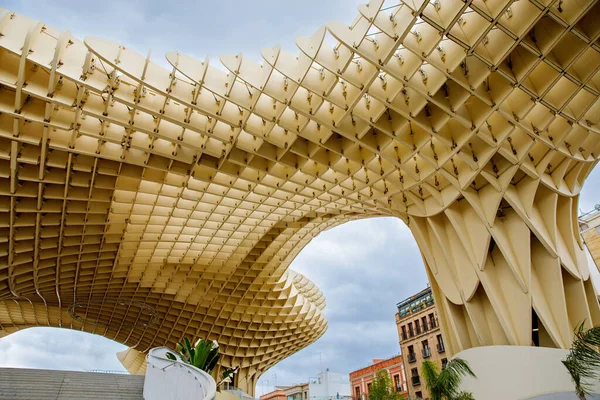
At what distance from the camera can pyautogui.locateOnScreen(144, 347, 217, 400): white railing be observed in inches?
547

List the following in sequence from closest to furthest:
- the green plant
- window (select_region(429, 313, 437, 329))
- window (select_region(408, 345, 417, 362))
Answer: the green plant → window (select_region(429, 313, 437, 329)) → window (select_region(408, 345, 417, 362))

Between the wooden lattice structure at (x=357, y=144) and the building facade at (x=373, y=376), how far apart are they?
40.4 metres

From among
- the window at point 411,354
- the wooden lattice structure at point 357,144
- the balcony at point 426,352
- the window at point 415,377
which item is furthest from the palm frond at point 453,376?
the window at point 411,354

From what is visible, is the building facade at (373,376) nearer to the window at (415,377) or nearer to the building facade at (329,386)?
the window at (415,377)

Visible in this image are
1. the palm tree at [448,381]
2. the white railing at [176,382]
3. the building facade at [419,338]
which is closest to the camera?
the white railing at [176,382]

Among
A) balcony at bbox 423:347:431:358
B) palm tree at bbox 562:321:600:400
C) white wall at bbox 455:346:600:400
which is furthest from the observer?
balcony at bbox 423:347:431:358

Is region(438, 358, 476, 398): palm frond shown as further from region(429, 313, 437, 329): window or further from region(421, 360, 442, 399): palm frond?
region(429, 313, 437, 329): window

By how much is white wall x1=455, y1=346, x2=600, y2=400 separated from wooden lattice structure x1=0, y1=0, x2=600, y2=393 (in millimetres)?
1309

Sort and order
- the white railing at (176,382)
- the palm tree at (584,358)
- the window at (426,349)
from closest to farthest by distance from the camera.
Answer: the white railing at (176,382) < the palm tree at (584,358) < the window at (426,349)

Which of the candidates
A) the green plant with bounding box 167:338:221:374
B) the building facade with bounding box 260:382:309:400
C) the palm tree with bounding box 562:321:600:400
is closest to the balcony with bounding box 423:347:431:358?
the green plant with bounding box 167:338:221:374

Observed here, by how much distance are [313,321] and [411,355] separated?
15966mm

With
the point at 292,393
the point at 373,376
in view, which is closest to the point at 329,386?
the point at 292,393

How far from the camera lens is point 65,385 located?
65.3ft

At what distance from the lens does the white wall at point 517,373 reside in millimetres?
18938
